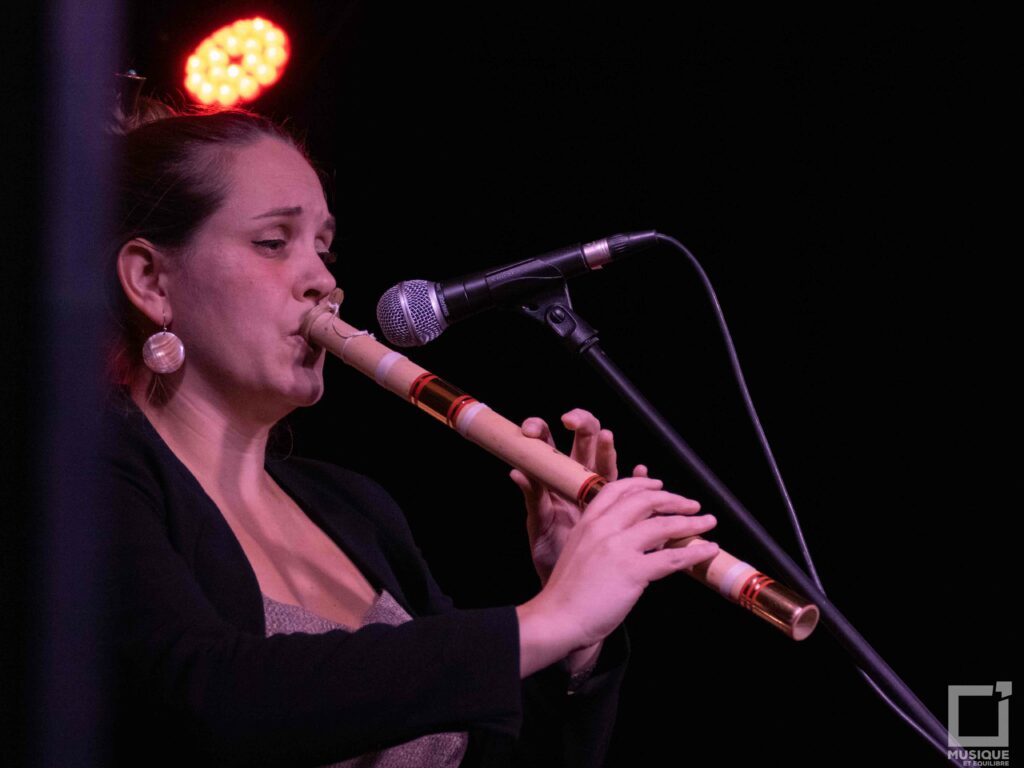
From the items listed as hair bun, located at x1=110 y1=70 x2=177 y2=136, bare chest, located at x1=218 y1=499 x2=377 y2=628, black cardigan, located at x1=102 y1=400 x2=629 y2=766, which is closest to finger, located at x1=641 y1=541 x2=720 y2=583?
black cardigan, located at x1=102 y1=400 x2=629 y2=766

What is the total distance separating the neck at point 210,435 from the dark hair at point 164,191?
80 millimetres

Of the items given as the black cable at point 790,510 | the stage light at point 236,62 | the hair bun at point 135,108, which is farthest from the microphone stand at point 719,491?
the stage light at point 236,62

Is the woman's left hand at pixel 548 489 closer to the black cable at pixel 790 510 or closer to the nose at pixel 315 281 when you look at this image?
the black cable at pixel 790 510

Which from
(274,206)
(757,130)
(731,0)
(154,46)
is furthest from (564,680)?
(154,46)

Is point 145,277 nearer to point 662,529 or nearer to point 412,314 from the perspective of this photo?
point 412,314

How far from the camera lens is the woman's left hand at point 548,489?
138 centimetres

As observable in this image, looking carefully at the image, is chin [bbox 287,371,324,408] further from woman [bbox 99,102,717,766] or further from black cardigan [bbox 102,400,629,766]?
black cardigan [bbox 102,400,629,766]

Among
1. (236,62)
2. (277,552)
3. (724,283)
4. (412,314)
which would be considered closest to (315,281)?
(412,314)

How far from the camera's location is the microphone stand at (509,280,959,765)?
1075 millimetres

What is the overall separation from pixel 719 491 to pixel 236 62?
1.72 meters

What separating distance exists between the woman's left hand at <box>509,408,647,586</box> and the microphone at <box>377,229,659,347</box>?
16 cm

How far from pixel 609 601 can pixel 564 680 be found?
0.42m

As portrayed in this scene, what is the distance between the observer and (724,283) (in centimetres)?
213

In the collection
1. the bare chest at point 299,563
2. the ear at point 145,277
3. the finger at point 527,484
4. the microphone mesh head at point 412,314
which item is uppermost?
the ear at point 145,277
